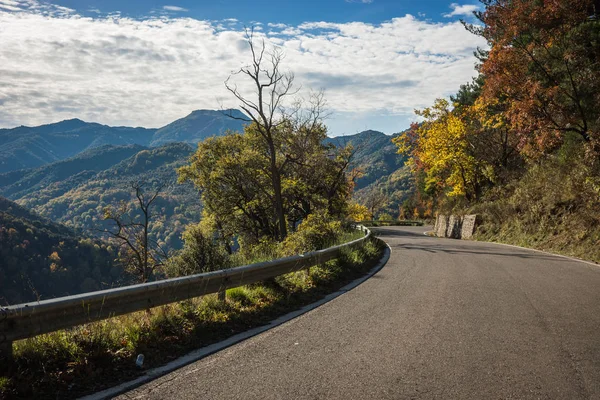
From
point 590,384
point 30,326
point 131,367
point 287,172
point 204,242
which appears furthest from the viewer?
point 287,172

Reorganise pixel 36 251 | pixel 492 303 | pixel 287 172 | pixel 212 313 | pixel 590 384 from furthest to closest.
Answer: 1. pixel 36 251
2. pixel 287 172
3. pixel 492 303
4. pixel 212 313
5. pixel 590 384

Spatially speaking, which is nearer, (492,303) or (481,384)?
(481,384)

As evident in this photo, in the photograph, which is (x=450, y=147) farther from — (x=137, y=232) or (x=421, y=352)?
(x=421, y=352)

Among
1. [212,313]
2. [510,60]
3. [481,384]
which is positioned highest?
[510,60]

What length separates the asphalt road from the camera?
3.80m

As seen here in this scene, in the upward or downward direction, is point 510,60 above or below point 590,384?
above

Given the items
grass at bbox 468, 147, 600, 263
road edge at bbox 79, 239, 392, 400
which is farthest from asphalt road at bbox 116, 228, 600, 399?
grass at bbox 468, 147, 600, 263

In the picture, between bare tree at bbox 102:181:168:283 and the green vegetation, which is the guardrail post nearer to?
the green vegetation

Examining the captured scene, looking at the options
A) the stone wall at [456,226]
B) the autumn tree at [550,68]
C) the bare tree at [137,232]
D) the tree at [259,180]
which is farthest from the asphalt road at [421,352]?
the tree at [259,180]

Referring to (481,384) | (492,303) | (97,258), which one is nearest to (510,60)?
(492,303)

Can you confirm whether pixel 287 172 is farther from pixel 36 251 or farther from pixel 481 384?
pixel 36 251

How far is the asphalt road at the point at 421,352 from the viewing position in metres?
3.80

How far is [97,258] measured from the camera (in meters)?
101

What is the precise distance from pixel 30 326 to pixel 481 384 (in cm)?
424
